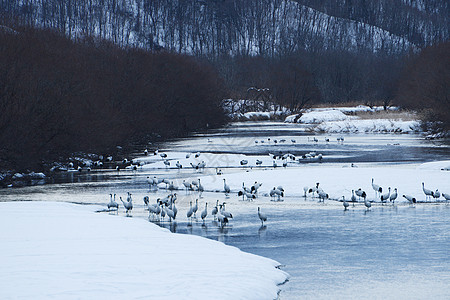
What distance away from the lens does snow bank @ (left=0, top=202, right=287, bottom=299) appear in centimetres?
1080

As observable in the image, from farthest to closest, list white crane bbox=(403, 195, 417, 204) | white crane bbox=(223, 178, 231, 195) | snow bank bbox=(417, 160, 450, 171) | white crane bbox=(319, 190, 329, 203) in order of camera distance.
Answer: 1. snow bank bbox=(417, 160, 450, 171)
2. white crane bbox=(223, 178, 231, 195)
3. white crane bbox=(319, 190, 329, 203)
4. white crane bbox=(403, 195, 417, 204)

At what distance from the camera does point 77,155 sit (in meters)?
41.6

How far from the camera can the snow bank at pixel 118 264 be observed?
35.4 ft

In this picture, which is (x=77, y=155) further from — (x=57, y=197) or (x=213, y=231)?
(x=213, y=231)

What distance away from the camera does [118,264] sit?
41.1ft

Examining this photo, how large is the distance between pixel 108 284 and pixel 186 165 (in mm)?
27296

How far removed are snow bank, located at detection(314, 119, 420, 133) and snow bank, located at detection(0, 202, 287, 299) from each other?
169 ft

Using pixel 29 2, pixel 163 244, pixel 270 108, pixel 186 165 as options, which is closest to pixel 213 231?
pixel 163 244

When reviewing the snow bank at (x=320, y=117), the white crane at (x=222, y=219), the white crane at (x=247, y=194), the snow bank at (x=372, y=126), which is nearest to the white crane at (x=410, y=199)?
the white crane at (x=247, y=194)

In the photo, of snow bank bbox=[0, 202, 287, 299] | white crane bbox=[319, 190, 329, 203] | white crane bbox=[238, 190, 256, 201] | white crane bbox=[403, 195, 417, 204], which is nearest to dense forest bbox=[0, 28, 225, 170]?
white crane bbox=[238, 190, 256, 201]

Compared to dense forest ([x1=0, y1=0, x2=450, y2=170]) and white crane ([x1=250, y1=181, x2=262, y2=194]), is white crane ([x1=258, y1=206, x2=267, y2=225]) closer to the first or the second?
white crane ([x1=250, y1=181, x2=262, y2=194])

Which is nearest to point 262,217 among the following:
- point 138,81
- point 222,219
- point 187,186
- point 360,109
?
point 222,219

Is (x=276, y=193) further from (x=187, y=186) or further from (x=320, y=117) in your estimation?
(x=320, y=117)

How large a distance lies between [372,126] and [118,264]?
58.1 meters
